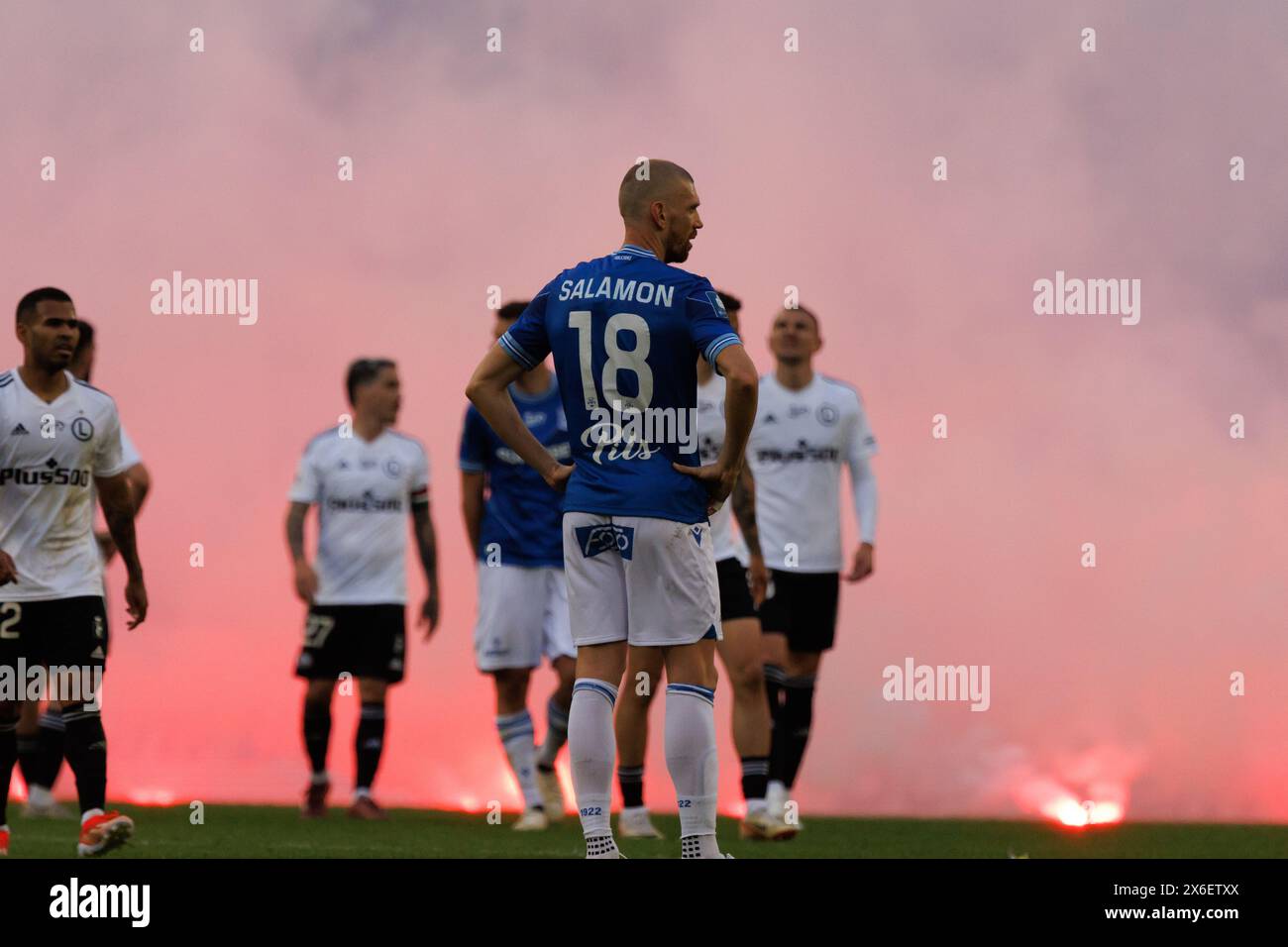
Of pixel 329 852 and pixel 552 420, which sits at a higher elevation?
pixel 552 420

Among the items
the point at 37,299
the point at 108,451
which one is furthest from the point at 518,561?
the point at 37,299

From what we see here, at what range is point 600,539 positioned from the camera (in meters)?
6.76

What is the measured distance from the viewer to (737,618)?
10125 millimetres

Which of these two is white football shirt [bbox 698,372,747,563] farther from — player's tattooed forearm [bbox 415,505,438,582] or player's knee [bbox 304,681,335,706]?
player's knee [bbox 304,681,335,706]

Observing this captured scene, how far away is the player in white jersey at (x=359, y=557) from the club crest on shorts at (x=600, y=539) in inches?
253

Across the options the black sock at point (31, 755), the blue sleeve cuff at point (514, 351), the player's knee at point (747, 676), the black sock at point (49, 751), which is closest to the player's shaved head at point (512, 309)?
the player's knee at point (747, 676)

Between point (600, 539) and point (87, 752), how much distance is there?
3328 mm

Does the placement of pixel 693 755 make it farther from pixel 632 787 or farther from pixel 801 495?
pixel 801 495

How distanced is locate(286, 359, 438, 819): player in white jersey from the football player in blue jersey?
6397mm

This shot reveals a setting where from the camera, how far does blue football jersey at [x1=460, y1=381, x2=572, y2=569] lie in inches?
441

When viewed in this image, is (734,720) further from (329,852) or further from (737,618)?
(329,852)
